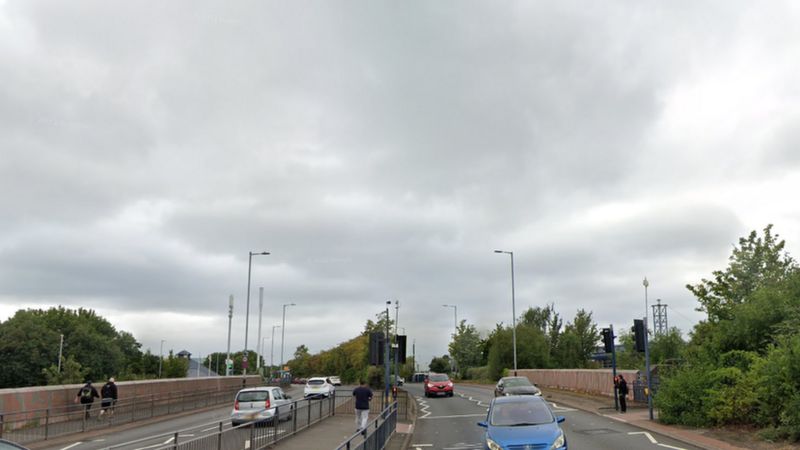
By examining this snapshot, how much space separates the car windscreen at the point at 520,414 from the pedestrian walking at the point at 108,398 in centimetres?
1573

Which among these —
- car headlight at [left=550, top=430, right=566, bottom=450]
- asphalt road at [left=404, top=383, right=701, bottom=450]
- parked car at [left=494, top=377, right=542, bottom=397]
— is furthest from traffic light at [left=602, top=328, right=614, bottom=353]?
car headlight at [left=550, top=430, right=566, bottom=450]

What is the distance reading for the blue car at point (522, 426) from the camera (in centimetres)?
1327

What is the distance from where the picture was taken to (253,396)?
23734 mm

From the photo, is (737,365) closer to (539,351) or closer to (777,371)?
(777,371)

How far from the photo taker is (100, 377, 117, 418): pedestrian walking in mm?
24250

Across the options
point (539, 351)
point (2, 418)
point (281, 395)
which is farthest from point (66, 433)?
point (539, 351)

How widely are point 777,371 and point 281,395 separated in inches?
660

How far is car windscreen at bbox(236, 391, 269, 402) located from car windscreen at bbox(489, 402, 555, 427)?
10869 millimetres

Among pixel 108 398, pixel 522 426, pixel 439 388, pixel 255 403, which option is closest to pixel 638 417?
pixel 522 426

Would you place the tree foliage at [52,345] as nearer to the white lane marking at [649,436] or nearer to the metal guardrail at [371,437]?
the metal guardrail at [371,437]

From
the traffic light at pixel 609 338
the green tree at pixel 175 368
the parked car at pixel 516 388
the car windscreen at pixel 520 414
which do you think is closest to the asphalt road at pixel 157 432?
the car windscreen at pixel 520 414

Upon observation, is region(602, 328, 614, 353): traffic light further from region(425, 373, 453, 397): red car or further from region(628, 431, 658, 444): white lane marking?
region(425, 373, 453, 397): red car

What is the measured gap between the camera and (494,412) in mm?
15312

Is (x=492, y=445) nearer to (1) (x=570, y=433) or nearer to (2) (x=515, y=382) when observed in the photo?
(1) (x=570, y=433)
